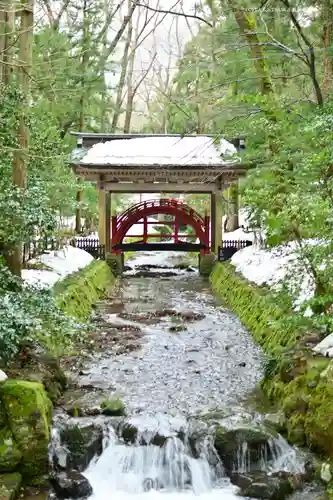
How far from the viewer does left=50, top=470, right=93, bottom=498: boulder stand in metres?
5.16

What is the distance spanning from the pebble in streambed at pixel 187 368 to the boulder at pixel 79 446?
0.78 m

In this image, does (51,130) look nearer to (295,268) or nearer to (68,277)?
(68,277)

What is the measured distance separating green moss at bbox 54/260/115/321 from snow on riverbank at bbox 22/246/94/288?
0.64 ft

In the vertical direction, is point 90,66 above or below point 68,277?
above

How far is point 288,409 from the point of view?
624 cm

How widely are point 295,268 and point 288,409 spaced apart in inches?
81.6

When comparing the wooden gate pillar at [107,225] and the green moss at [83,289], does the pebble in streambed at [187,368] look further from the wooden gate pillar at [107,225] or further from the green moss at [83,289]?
the wooden gate pillar at [107,225]

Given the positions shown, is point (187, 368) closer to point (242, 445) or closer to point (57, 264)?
point (242, 445)

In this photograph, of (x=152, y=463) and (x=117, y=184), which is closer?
(x=152, y=463)

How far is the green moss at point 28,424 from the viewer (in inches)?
207

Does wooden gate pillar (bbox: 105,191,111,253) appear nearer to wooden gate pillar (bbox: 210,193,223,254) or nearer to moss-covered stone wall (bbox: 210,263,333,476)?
wooden gate pillar (bbox: 210,193,223,254)

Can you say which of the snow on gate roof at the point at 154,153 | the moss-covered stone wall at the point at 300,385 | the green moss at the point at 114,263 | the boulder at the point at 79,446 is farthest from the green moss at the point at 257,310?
the green moss at the point at 114,263

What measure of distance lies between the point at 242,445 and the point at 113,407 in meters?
1.67

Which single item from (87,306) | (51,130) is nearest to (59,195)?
(51,130)
